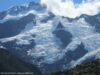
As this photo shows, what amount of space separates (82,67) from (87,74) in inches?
A: 535

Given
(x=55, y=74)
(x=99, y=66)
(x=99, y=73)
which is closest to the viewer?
(x=99, y=73)

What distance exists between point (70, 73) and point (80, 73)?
6.44m

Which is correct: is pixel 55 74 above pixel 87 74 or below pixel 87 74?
below

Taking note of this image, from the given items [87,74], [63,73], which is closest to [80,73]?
[87,74]

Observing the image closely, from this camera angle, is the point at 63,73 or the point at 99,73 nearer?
the point at 99,73

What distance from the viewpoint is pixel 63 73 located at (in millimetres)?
108188

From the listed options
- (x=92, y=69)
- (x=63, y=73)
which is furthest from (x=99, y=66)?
(x=63, y=73)

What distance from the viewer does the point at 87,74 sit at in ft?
314

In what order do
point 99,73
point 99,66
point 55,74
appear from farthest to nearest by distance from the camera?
point 55,74 → point 99,66 → point 99,73

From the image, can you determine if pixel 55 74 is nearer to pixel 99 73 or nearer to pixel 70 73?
pixel 70 73

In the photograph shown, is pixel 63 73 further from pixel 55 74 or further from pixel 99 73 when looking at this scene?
pixel 99 73

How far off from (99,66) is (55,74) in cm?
1326

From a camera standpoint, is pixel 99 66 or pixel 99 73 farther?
pixel 99 66

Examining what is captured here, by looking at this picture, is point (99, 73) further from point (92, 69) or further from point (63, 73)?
point (63, 73)
